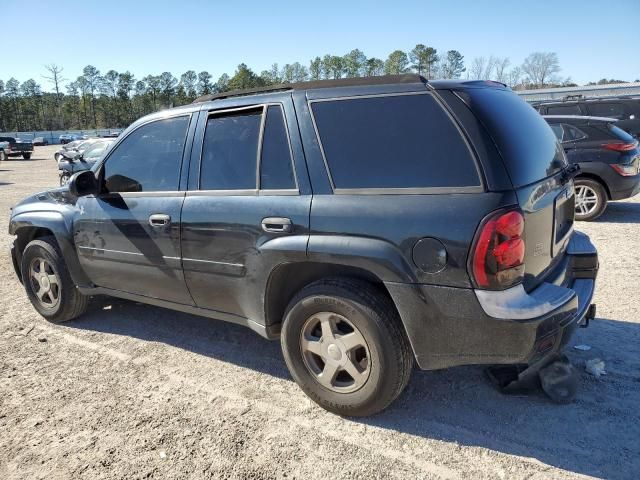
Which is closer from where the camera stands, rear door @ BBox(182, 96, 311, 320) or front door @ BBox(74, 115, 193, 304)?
rear door @ BBox(182, 96, 311, 320)

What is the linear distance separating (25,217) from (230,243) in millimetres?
2632

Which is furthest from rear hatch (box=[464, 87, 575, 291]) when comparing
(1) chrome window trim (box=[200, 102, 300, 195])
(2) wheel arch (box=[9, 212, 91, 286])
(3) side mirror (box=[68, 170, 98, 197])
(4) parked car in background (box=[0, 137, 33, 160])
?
(4) parked car in background (box=[0, 137, 33, 160])

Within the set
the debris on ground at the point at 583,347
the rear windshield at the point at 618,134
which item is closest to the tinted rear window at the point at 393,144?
the debris on ground at the point at 583,347

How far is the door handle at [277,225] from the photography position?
2.93 m

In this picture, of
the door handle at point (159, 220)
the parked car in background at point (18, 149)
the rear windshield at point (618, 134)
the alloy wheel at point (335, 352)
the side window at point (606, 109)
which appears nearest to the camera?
the alloy wheel at point (335, 352)

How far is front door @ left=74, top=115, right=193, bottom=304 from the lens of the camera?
3607mm

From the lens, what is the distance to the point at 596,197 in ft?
26.9

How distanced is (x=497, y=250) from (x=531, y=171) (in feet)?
1.84

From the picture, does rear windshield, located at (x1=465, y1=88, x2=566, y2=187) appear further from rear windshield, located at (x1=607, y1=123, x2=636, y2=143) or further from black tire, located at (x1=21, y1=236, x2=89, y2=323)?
rear windshield, located at (x1=607, y1=123, x2=636, y2=143)

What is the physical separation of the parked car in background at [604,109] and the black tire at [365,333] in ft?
30.2

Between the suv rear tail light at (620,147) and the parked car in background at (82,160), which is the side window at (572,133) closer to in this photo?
the suv rear tail light at (620,147)

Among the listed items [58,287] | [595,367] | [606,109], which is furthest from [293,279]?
[606,109]

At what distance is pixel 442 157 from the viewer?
8.27 feet

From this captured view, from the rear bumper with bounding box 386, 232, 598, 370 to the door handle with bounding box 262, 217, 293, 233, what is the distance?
728mm
